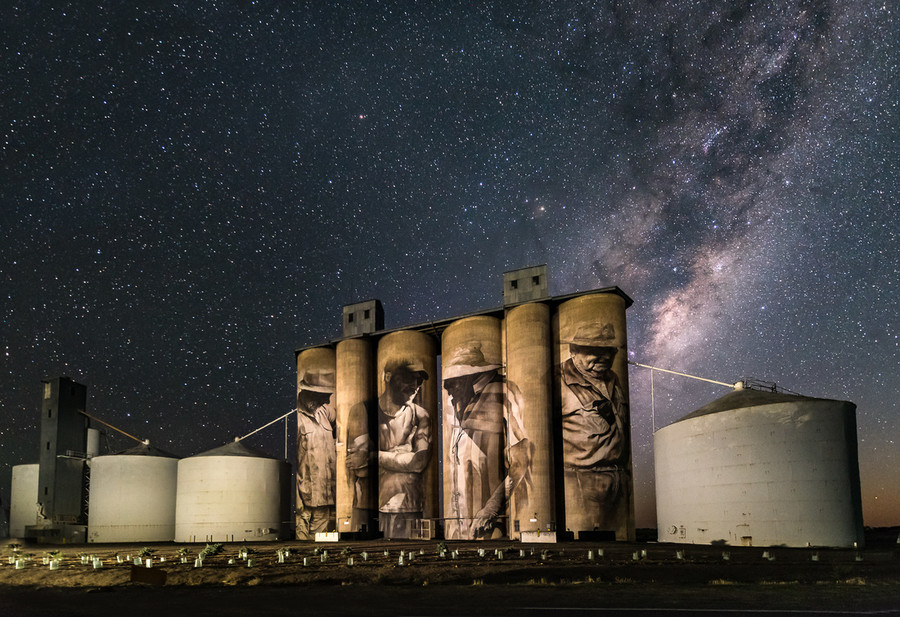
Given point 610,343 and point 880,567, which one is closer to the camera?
point 880,567

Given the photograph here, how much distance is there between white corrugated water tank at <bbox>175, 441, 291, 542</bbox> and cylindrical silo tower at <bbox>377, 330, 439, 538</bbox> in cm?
1286

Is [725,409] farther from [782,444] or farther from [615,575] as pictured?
[615,575]

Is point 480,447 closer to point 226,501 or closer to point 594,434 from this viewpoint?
point 594,434

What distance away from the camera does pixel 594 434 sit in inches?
2434

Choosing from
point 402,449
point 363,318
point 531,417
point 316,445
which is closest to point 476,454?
point 531,417

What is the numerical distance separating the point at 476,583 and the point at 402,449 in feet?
150

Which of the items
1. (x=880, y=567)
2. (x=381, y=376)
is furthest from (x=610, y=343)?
(x=880, y=567)

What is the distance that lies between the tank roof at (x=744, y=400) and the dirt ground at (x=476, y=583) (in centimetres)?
1057

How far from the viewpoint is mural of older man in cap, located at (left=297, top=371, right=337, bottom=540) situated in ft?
260

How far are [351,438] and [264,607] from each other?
5470 cm

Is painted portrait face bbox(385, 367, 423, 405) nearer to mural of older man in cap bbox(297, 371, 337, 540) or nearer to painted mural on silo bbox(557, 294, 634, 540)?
mural of older man in cap bbox(297, 371, 337, 540)

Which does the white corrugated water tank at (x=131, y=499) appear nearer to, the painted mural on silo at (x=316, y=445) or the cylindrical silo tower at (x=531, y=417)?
the painted mural on silo at (x=316, y=445)

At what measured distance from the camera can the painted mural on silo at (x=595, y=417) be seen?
60188 mm

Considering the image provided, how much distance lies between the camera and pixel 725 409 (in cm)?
5188
